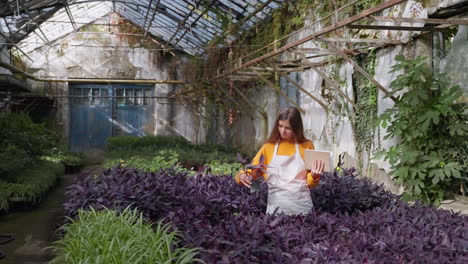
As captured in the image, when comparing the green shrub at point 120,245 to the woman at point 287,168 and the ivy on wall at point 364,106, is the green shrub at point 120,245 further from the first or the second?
the ivy on wall at point 364,106

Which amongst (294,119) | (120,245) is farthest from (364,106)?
(120,245)

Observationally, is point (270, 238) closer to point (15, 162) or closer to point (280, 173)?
point (280, 173)

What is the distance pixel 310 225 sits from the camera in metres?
3.37

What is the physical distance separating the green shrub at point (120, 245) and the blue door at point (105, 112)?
14928 millimetres

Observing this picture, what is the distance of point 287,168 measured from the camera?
353 centimetres

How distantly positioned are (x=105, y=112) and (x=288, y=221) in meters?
15.9

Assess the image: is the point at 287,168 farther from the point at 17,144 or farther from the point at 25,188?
the point at 17,144

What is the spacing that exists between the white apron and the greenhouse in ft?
0.04

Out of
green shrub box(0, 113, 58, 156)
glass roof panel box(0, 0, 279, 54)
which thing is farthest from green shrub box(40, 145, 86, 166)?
glass roof panel box(0, 0, 279, 54)

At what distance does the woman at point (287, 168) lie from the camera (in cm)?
339

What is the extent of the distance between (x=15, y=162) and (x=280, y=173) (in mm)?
5920

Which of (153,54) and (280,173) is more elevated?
A: (153,54)

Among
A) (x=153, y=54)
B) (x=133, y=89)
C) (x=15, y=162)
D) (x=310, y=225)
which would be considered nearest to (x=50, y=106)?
(x=133, y=89)

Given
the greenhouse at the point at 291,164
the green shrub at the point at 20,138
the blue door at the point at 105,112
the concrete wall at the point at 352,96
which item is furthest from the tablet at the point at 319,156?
the blue door at the point at 105,112
